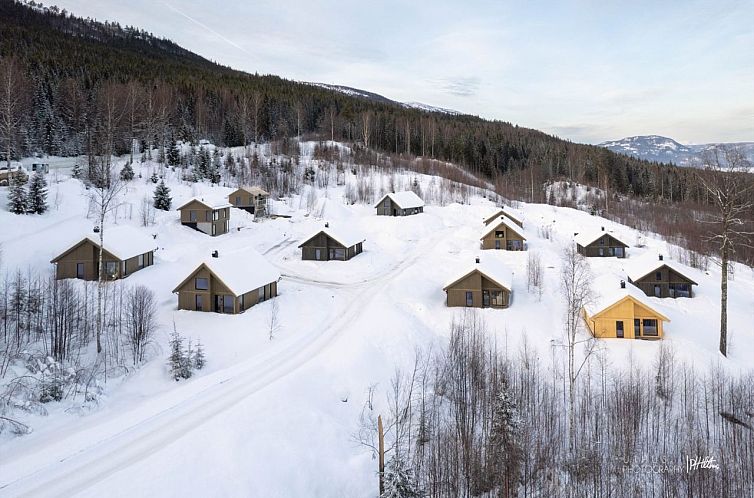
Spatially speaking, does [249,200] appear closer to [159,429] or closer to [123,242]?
[123,242]

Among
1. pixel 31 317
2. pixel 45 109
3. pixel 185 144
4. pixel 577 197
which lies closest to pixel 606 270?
pixel 31 317

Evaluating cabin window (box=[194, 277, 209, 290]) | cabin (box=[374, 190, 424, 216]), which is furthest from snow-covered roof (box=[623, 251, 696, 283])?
cabin window (box=[194, 277, 209, 290])

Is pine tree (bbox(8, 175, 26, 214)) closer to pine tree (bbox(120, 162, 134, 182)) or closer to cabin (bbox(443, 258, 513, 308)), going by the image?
pine tree (bbox(120, 162, 134, 182))

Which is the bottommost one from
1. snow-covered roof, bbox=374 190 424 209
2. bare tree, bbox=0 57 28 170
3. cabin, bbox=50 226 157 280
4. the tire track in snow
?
the tire track in snow

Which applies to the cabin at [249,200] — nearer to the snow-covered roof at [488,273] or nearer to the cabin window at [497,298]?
the snow-covered roof at [488,273]

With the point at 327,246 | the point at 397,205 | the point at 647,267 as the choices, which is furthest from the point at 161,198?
the point at 647,267

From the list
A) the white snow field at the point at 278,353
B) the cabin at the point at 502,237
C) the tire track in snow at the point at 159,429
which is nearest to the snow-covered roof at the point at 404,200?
the white snow field at the point at 278,353

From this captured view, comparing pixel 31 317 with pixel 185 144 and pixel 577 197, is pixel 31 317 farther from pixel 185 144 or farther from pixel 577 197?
pixel 577 197
